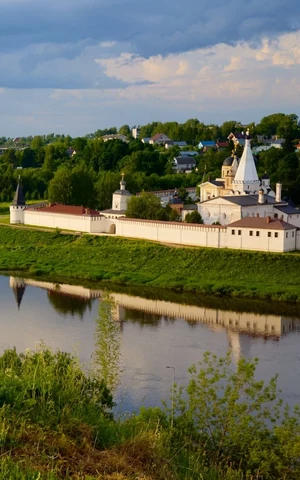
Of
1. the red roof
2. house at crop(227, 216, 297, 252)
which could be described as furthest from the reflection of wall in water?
the red roof

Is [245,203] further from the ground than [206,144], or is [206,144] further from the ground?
[206,144]

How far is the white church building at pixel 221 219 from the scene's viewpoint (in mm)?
23016

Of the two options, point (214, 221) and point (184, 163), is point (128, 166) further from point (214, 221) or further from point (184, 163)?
point (214, 221)

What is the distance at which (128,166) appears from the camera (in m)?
42.9

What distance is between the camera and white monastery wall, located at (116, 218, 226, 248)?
23906mm

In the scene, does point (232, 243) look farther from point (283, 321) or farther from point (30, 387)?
point (30, 387)

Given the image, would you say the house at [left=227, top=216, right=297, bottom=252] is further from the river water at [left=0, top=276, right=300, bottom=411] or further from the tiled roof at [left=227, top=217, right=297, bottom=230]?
the river water at [left=0, top=276, right=300, bottom=411]

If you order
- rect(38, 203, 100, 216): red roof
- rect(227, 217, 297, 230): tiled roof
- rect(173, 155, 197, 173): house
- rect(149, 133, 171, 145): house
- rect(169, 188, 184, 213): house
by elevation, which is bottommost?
rect(227, 217, 297, 230): tiled roof

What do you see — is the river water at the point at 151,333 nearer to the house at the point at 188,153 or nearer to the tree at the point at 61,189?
the tree at the point at 61,189

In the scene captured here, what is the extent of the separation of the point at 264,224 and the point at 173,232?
3324 millimetres

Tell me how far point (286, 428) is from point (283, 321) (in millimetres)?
9464

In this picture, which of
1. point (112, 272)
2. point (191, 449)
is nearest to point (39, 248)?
point (112, 272)

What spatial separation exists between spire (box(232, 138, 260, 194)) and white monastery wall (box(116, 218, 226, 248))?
14.7 feet

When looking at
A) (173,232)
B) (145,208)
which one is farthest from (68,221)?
(173,232)
